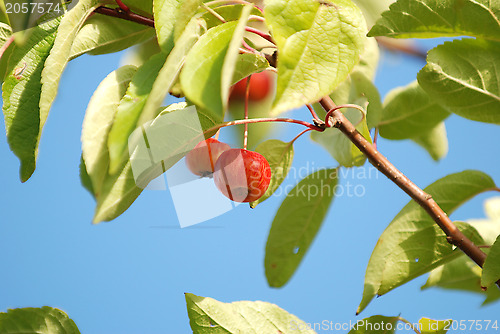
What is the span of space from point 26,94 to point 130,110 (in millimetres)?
246

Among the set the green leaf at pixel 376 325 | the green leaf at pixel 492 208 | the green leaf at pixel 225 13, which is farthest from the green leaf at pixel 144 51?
the green leaf at pixel 492 208

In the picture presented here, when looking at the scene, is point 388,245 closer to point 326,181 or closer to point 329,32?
point 326,181

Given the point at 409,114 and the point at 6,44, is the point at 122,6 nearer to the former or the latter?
the point at 6,44

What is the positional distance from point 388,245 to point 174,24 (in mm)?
551

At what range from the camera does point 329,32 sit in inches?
23.9

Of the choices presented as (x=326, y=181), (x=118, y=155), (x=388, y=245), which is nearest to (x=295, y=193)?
(x=326, y=181)

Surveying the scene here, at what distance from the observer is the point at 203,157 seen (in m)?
0.90

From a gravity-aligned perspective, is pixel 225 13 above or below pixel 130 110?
above

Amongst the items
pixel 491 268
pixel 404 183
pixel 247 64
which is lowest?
pixel 491 268

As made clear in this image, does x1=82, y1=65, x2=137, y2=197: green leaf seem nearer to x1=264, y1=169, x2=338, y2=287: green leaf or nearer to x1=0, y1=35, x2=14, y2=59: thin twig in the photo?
x1=0, y1=35, x2=14, y2=59: thin twig

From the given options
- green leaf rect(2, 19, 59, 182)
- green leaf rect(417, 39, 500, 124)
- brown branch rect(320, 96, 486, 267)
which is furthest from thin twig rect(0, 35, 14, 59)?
green leaf rect(417, 39, 500, 124)

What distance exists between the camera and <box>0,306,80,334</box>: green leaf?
33.4 inches

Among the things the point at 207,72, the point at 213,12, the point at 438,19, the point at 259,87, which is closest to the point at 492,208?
the point at 259,87

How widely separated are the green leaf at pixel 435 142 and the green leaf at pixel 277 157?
1.45 feet
